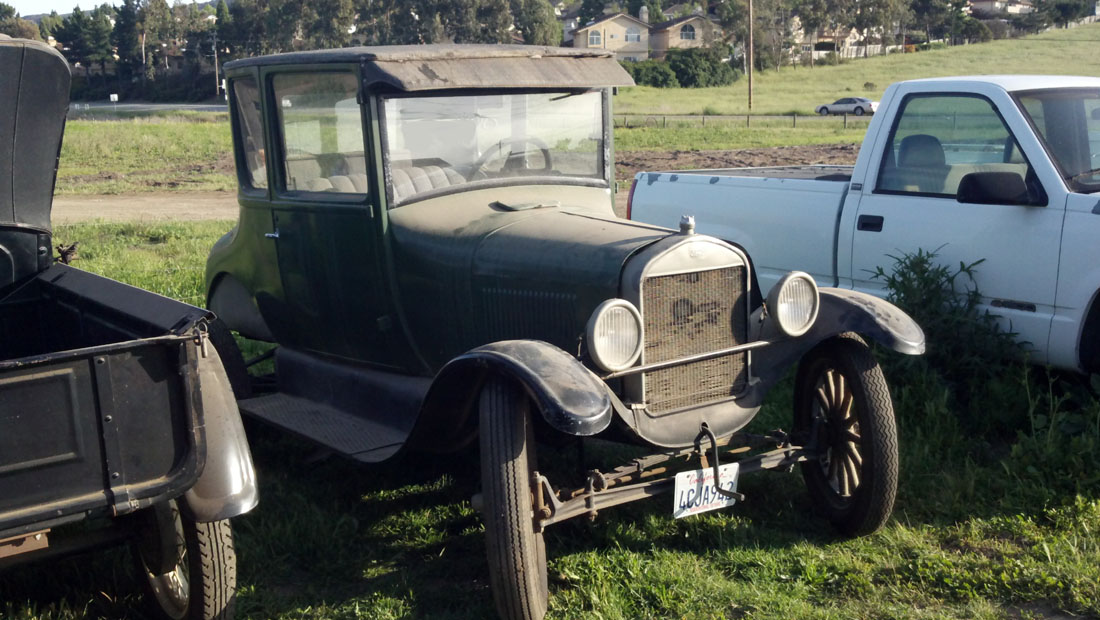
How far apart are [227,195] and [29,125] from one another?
14376 mm

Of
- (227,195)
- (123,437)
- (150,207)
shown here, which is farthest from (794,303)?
(227,195)

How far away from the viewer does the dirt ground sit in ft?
48.6

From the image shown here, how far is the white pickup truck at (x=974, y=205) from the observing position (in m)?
4.65

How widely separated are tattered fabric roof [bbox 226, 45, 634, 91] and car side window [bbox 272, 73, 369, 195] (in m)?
0.10

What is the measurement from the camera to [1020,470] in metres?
4.32

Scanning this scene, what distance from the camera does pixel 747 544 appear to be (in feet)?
12.8

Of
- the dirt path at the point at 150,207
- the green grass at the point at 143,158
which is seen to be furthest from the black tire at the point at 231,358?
the green grass at the point at 143,158

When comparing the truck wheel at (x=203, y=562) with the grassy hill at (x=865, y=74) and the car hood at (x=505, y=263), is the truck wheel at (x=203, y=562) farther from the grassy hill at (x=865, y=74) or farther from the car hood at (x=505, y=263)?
the grassy hill at (x=865, y=74)

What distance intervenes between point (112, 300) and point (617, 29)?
81.3 m

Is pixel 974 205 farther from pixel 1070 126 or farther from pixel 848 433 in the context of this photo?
pixel 848 433

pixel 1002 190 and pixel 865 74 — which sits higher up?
pixel 865 74

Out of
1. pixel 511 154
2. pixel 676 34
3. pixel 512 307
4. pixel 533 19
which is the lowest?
pixel 512 307

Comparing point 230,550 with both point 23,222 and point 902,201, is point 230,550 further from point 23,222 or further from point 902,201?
point 902,201

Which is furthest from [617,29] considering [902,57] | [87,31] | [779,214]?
[779,214]
